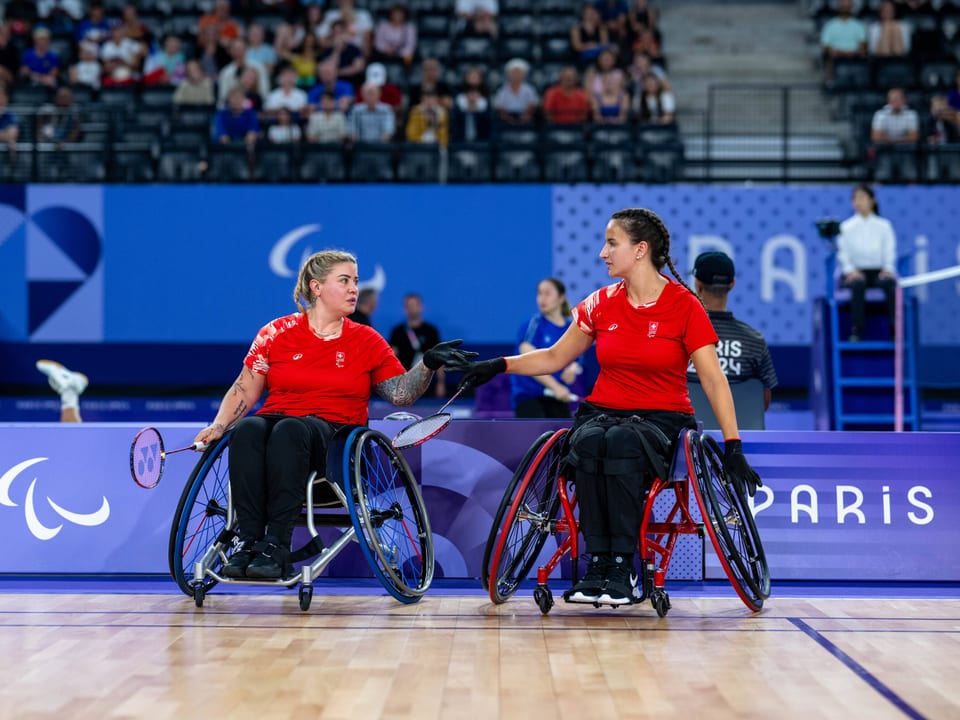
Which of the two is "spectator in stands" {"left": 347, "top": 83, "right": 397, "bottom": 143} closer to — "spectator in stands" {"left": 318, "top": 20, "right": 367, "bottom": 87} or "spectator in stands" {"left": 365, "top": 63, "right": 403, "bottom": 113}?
"spectator in stands" {"left": 365, "top": 63, "right": 403, "bottom": 113}

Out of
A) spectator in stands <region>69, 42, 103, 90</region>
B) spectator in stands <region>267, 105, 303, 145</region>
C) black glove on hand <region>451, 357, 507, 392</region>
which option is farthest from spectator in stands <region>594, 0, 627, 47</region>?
black glove on hand <region>451, 357, 507, 392</region>

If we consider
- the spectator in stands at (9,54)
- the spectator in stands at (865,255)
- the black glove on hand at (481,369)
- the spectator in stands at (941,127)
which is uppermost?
the spectator in stands at (9,54)

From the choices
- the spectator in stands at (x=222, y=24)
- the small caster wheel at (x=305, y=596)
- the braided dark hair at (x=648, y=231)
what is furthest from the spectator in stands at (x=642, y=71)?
the small caster wheel at (x=305, y=596)

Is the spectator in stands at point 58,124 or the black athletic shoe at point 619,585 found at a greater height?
the spectator in stands at point 58,124

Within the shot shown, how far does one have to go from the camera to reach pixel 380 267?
35.1ft

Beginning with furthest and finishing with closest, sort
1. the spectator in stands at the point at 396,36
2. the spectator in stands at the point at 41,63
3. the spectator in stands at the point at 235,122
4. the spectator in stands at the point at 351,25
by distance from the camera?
1. the spectator in stands at the point at 396,36
2. the spectator in stands at the point at 351,25
3. the spectator in stands at the point at 41,63
4. the spectator in stands at the point at 235,122

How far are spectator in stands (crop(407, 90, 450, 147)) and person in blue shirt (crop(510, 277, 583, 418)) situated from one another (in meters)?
4.45

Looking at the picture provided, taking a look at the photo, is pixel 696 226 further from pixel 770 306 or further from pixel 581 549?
pixel 581 549

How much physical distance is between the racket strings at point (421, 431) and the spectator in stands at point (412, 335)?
577 cm

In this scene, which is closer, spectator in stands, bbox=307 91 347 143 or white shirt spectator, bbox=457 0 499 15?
spectator in stands, bbox=307 91 347 143

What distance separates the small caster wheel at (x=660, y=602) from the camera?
403cm

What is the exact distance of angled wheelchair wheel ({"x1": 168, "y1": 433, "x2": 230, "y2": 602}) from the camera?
13.5ft

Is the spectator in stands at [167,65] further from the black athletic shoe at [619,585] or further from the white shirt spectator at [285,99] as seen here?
the black athletic shoe at [619,585]

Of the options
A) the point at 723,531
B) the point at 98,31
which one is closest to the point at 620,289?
the point at 723,531
